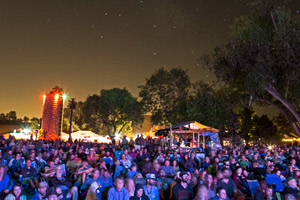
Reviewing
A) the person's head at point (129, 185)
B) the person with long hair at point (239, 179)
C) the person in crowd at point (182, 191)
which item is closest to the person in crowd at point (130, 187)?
the person's head at point (129, 185)

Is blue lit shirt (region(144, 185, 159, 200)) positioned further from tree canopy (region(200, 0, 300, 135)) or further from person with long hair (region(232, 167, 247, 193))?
tree canopy (region(200, 0, 300, 135))

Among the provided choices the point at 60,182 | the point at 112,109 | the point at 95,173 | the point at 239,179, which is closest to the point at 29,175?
the point at 60,182

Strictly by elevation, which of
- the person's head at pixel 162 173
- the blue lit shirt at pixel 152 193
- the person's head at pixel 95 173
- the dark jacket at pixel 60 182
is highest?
the person's head at pixel 95 173

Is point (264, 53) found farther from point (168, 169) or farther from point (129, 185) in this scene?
point (129, 185)

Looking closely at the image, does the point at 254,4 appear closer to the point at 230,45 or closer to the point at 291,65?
the point at 230,45

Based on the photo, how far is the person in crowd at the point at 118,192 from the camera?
5.98 m

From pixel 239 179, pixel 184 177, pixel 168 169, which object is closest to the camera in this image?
pixel 184 177

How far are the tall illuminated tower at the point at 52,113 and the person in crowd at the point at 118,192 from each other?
119 ft

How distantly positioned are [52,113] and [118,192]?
124ft

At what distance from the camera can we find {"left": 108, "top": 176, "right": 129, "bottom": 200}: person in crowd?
5977mm

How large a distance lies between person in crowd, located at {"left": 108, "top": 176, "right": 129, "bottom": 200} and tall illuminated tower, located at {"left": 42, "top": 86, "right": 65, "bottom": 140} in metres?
36.2

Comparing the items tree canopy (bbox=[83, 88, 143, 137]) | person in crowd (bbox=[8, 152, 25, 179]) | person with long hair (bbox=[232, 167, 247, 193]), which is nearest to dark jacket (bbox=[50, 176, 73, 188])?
person in crowd (bbox=[8, 152, 25, 179])

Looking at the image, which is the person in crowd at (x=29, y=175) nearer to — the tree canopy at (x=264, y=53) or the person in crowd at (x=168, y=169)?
the person in crowd at (x=168, y=169)

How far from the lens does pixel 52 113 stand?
4119 cm
